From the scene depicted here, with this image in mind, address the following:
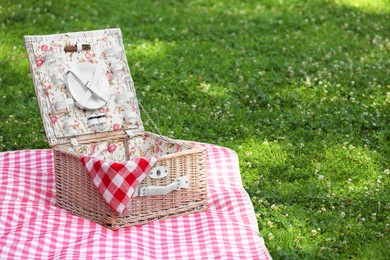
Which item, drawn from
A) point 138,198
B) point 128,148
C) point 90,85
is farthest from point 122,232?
point 90,85

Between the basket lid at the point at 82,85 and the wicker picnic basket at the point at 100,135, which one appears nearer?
the wicker picnic basket at the point at 100,135

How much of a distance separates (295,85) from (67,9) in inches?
166

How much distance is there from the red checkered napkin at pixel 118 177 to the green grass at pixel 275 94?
0.98m

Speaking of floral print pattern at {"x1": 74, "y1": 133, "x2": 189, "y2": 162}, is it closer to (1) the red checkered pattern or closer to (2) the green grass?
(1) the red checkered pattern

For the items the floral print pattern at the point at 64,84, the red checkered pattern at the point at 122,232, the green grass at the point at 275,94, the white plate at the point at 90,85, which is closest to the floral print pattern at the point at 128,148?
the floral print pattern at the point at 64,84

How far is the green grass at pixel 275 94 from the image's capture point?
221 inches

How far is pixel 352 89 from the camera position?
8422 mm

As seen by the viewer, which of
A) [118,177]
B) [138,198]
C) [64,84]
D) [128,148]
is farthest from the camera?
[128,148]

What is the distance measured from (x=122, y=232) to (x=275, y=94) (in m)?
3.61

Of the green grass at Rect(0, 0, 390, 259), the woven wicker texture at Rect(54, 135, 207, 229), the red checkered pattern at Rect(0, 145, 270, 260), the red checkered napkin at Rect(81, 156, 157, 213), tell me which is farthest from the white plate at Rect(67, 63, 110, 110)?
the green grass at Rect(0, 0, 390, 259)

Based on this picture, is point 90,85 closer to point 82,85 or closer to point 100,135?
point 82,85

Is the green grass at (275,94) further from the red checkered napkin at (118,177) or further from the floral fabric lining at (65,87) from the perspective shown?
the floral fabric lining at (65,87)

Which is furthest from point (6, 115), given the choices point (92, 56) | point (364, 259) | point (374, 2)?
point (374, 2)

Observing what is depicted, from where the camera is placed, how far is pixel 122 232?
5.20m
